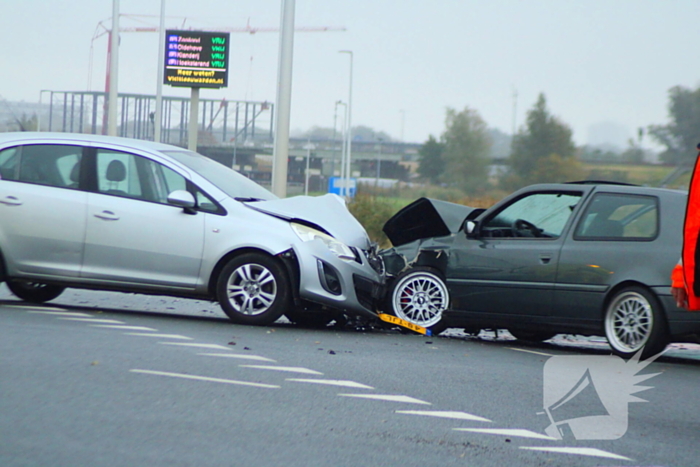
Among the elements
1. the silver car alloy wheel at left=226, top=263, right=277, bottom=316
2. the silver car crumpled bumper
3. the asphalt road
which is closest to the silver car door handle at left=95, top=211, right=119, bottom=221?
the asphalt road

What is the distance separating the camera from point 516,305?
28.3ft

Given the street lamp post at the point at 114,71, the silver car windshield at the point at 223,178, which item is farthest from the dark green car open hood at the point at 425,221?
the street lamp post at the point at 114,71

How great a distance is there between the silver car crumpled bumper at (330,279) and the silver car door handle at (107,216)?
5.80 feet

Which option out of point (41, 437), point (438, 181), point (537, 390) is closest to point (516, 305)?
point (537, 390)

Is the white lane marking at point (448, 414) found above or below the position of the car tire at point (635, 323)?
below

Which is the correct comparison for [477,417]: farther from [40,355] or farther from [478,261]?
[478,261]

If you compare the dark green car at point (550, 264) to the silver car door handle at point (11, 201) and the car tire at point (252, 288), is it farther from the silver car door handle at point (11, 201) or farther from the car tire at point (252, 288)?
the silver car door handle at point (11, 201)

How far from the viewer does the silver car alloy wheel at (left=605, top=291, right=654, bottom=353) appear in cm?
784

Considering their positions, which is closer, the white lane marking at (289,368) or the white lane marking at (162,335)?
the white lane marking at (289,368)

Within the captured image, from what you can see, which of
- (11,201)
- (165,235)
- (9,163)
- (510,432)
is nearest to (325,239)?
(165,235)

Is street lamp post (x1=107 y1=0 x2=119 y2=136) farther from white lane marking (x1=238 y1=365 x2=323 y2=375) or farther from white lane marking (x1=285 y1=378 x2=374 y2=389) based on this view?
white lane marking (x1=285 y1=378 x2=374 y2=389)

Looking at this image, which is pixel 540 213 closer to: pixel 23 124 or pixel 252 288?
pixel 252 288

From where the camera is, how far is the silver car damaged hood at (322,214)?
357 inches

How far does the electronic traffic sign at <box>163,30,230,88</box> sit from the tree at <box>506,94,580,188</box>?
2604 cm
